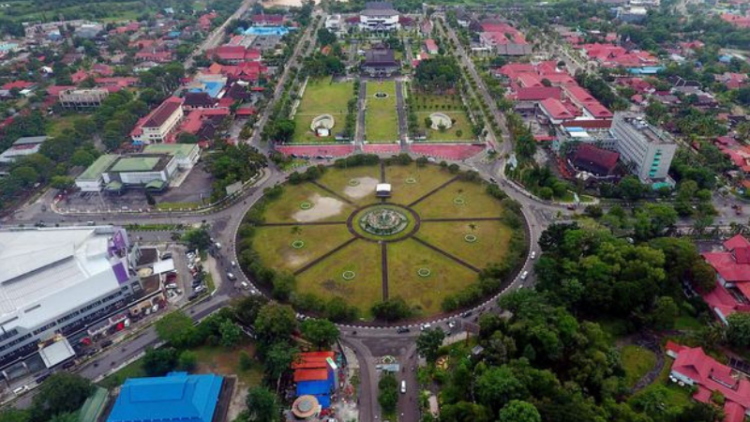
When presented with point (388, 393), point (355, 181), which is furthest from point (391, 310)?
point (355, 181)

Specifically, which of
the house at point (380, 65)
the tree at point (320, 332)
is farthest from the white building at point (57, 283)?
the house at point (380, 65)

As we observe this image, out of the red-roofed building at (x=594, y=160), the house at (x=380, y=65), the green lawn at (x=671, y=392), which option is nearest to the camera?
the green lawn at (x=671, y=392)

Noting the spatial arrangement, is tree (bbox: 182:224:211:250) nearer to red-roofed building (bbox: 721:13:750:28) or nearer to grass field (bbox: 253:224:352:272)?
grass field (bbox: 253:224:352:272)

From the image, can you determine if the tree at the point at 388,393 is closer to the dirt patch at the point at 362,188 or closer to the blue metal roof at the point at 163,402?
the blue metal roof at the point at 163,402

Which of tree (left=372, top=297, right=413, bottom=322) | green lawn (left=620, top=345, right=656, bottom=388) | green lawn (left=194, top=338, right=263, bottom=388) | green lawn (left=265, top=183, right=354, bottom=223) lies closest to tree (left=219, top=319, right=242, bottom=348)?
A: green lawn (left=194, top=338, right=263, bottom=388)

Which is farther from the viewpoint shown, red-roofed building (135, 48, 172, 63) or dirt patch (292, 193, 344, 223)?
red-roofed building (135, 48, 172, 63)

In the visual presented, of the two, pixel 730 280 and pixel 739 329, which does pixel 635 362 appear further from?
pixel 730 280
